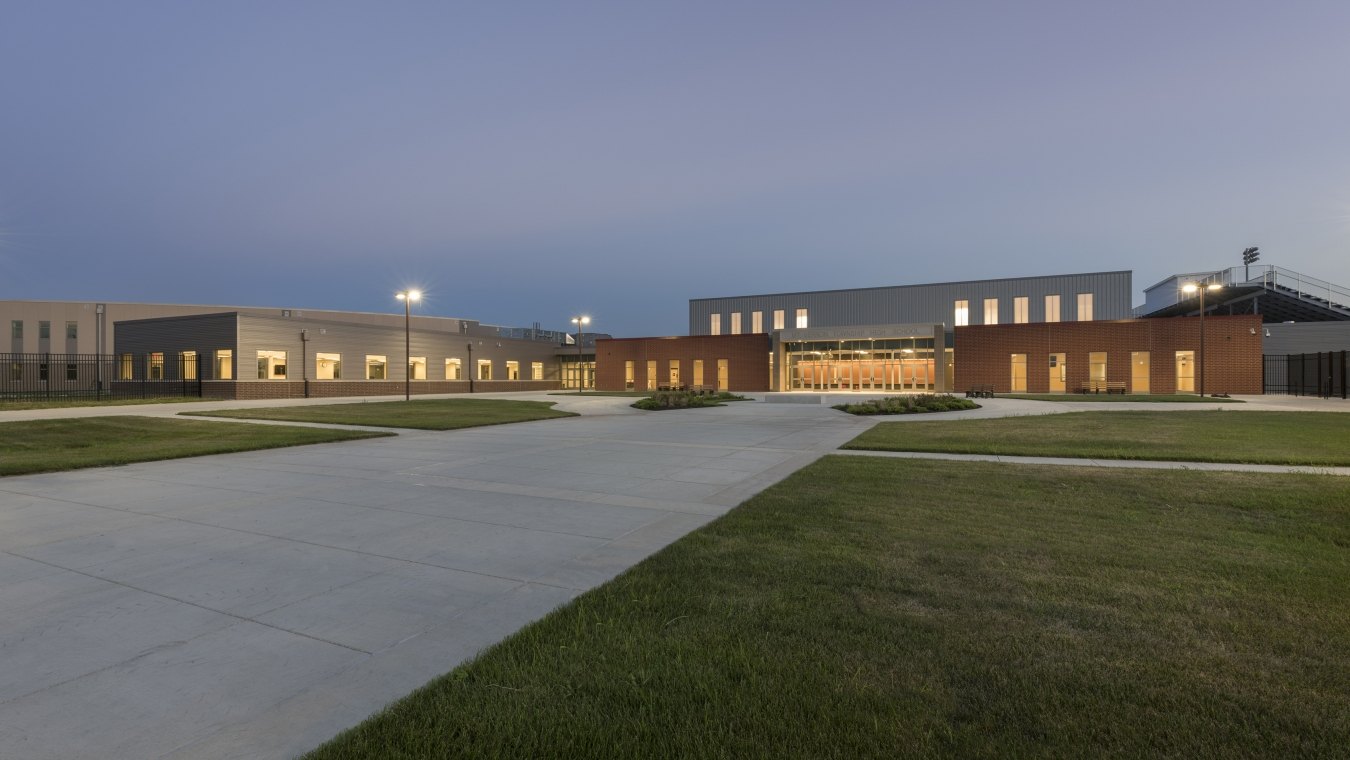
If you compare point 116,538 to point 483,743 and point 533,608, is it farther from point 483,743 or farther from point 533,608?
point 483,743

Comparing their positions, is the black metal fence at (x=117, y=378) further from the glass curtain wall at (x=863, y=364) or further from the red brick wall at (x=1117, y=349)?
the red brick wall at (x=1117, y=349)

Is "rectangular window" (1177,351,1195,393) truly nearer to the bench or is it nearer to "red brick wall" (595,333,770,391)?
the bench

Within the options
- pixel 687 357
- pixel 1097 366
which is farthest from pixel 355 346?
pixel 1097 366

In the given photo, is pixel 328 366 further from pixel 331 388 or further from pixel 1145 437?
pixel 1145 437

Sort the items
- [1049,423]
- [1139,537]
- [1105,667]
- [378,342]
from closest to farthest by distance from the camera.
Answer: [1105,667], [1139,537], [1049,423], [378,342]

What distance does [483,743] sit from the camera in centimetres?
259

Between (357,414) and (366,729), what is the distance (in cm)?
2260

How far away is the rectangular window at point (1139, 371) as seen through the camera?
41.4 metres

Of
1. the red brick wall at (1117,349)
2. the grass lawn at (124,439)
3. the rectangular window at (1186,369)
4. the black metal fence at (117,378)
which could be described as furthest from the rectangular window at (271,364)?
the rectangular window at (1186,369)

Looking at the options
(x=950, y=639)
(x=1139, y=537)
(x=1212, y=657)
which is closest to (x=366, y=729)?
(x=950, y=639)

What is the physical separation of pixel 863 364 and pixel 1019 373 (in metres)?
11.0

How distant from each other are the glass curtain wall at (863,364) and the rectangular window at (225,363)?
1559 inches

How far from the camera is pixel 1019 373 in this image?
4428cm

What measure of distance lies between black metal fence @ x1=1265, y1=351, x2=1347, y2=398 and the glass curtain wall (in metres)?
20.7
